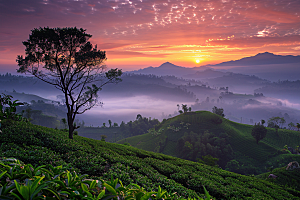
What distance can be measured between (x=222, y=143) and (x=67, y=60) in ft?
239

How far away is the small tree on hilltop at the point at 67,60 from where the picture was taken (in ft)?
51.3

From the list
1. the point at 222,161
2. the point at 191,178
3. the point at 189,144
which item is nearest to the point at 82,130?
the point at 189,144

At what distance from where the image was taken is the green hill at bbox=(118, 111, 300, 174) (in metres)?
60.5

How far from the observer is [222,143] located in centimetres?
7181

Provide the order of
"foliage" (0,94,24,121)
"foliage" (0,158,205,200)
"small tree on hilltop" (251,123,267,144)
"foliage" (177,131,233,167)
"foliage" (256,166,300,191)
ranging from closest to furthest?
"foliage" (0,158,205,200)
"foliage" (0,94,24,121)
"foliage" (256,166,300,191)
"foliage" (177,131,233,167)
"small tree on hilltop" (251,123,267,144)

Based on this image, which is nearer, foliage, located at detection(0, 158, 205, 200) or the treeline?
foliage, located at detection(0, 158, 205, 200)

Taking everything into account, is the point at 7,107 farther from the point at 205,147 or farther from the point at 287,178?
the point at 205,147

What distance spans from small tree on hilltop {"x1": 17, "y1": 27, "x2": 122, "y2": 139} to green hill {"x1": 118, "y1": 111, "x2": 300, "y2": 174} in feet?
165

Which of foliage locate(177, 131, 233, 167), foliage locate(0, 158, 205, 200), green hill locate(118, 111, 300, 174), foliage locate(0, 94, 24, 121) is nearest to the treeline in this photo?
green hill locate(118, 111, 300, 174)

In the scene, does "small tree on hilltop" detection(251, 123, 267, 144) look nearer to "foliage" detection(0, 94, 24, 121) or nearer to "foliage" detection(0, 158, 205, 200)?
"foliage" detection(0, 158, 205, 200)

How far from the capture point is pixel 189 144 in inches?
2840

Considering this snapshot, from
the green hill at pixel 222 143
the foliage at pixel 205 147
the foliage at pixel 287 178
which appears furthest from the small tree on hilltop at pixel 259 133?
the foliage at pixel 287 178

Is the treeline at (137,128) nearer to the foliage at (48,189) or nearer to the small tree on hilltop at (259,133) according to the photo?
the small tree on hilltop at (259,133)

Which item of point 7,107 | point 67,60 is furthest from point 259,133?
point 7,107
